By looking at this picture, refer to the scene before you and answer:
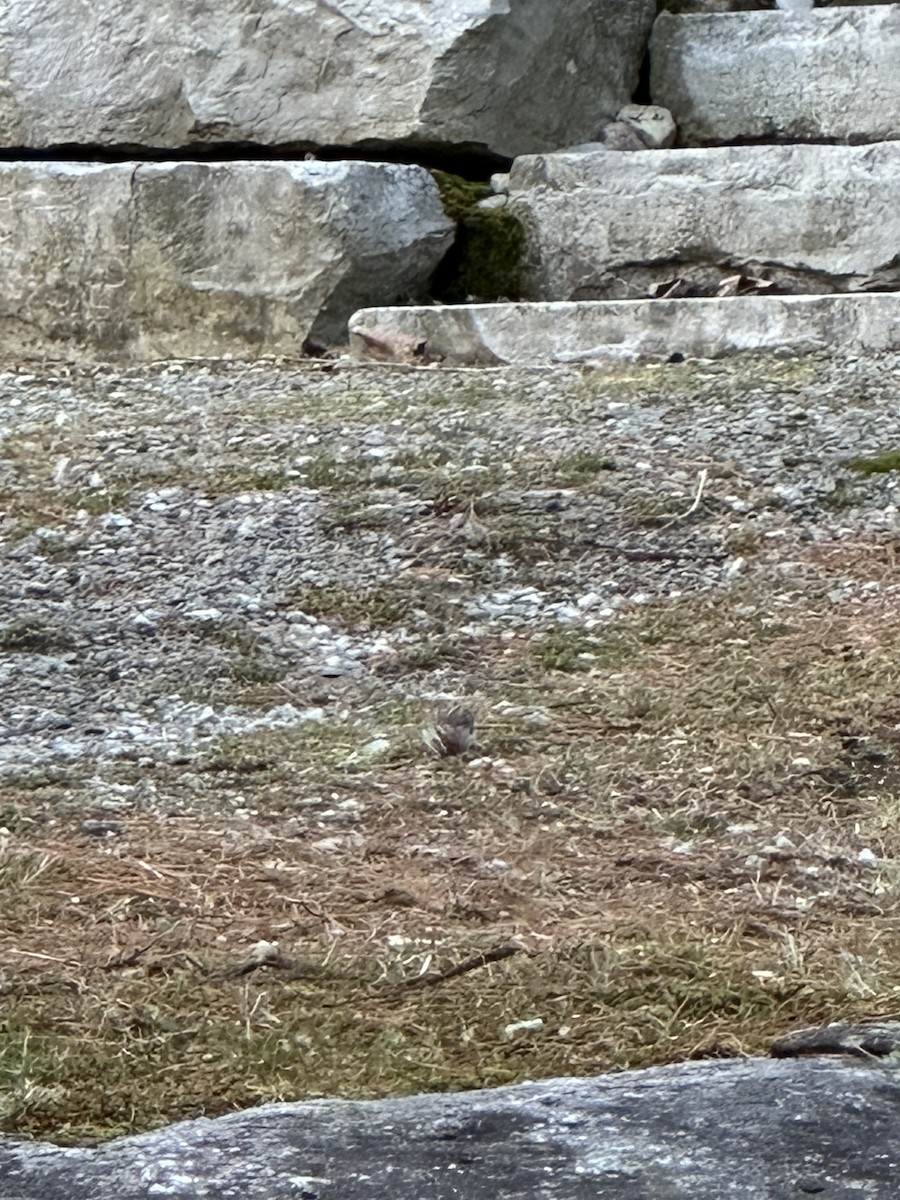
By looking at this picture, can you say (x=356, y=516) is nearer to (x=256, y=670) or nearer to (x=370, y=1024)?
(x=256, y=670)

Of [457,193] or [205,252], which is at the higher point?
[457,193]

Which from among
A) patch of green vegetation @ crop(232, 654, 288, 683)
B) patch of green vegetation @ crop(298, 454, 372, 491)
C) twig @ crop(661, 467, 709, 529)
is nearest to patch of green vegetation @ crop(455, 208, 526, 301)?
patch of green vegetation @ crop(298, 454, 372, 491)

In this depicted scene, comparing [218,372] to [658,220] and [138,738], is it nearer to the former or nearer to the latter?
[658,220]

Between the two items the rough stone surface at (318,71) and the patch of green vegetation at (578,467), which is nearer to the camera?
the patch of green vegetation at (578,467)

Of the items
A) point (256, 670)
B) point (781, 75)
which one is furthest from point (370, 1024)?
point (781, 75)

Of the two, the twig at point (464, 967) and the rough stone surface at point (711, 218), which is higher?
the rough stone surface at point (711, 218)

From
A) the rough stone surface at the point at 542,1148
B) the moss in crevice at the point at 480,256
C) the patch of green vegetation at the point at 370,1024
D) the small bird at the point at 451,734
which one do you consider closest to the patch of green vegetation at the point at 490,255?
the moss in crevice at the point at 480,256

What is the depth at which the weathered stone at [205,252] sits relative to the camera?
4.50 metres

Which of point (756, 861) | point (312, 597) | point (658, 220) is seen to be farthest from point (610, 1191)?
point (658, 220)

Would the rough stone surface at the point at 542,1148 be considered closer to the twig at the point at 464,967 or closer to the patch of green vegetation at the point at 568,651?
the twig at the point at 464,967

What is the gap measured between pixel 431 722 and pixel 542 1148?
1172 millimetres

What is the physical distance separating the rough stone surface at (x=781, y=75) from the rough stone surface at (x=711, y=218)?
0.29 metres

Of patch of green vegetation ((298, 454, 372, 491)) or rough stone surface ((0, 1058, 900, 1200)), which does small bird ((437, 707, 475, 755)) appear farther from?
patch of green vegetation ((298, 454, 372, 491))

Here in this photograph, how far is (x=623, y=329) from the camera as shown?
14.0 ft
